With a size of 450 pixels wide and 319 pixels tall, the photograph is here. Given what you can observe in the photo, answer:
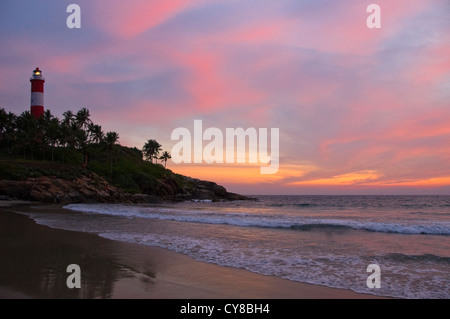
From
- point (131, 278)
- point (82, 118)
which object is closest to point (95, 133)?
point (82, 118)

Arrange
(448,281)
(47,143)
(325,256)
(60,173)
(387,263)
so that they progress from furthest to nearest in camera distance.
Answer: (47,143) → (60,173) → (325,256) → (387,263) → (448,281)

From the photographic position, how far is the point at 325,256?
1097cm

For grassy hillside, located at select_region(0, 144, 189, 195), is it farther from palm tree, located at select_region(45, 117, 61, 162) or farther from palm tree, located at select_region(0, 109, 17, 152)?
palm tree, located at select_region(0, 109, 17, 152)

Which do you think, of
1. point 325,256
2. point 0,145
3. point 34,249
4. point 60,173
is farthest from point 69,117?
point 325,256

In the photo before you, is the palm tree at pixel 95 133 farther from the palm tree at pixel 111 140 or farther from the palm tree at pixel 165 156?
the palm tree at pixel 165 156

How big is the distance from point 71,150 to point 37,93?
14826mm

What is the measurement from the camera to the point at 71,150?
68.0m

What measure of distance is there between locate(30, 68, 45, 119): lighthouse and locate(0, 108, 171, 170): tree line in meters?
1.74

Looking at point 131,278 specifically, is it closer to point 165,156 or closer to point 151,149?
point 151,149

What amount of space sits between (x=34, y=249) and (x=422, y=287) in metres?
11.8

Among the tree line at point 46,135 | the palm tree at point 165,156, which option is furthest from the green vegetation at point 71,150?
the palm tree at point 165,156

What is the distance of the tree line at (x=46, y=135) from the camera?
6188cm

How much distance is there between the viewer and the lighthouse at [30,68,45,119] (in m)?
65.9

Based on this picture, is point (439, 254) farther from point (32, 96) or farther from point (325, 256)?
point (32, 96)
